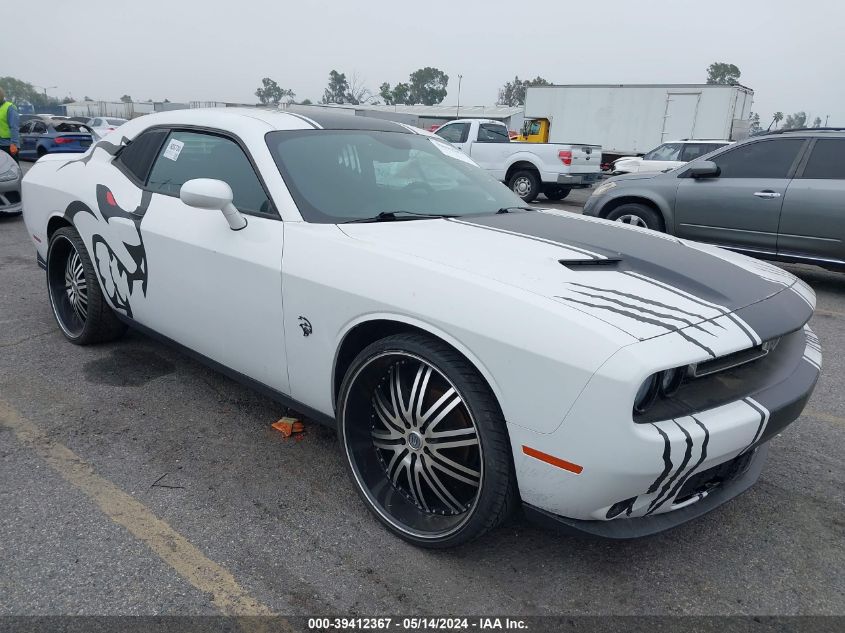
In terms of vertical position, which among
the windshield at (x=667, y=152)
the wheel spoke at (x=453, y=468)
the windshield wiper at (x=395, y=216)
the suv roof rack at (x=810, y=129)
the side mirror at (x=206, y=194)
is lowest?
the wheel spoke at (x=453, y=468)

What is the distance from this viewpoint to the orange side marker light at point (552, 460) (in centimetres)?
182

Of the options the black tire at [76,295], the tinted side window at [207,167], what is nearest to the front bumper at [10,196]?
the black tire at [76,295]

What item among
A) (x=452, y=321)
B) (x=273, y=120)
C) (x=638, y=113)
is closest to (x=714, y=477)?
(x=452, y=321)

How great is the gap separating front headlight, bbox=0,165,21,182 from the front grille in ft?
30.6

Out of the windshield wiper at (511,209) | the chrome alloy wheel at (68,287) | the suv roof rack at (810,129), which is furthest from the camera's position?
the suv roof rack at (810,129)

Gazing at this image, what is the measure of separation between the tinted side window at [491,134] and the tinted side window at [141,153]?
11798 mm

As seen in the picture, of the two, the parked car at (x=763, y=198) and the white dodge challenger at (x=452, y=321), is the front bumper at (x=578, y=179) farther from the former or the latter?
the white dodge challenger at (x=452, y=321)

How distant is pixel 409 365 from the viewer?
89.7 inches

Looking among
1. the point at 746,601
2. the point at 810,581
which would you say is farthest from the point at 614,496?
the point at 810,581

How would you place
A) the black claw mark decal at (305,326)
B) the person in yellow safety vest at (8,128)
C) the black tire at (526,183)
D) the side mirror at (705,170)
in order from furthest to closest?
the black tire at (526,183) → the person in yellow safety vest at (8,128) → the side mirror at (705,170) → the black claw mark decal at (305,326)

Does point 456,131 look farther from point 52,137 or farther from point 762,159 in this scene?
point 52,137

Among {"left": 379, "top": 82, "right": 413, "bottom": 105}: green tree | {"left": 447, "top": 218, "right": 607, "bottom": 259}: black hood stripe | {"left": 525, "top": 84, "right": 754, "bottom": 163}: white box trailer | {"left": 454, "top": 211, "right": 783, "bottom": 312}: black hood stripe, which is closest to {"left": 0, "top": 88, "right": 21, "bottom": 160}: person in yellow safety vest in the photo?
{"left": 447, "top": 218, "right": 607, "bottom": 259}: black hood stripe

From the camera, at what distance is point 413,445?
228cm

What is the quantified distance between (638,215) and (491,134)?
8.13m
